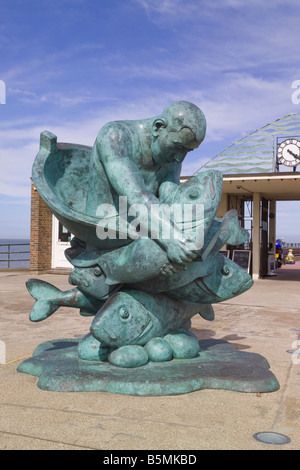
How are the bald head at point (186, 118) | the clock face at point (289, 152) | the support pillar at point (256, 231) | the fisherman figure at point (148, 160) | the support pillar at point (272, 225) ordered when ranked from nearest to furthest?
1. the fisherman figure at point (148, 160)
2. the bald head at point (186, 118)
3. the clock face at point (289, 152)
4. the support pillar at point (256, 231)
5. the support pillar at point (272, 225)

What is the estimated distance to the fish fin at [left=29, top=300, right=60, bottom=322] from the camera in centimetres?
341

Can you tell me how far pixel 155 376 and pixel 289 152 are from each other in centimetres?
1088

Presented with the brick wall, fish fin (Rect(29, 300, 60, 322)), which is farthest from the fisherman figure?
the brick wall

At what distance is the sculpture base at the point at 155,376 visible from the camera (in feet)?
9.03

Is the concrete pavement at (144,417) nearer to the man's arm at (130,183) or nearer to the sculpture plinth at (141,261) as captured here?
the sculpture plinth at (141,261)

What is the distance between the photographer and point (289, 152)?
1259cm

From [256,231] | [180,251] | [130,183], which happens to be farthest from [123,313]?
[256,231]

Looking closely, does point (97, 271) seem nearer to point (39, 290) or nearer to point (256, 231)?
point (39, 290)

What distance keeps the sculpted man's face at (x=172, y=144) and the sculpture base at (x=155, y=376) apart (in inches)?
54.7

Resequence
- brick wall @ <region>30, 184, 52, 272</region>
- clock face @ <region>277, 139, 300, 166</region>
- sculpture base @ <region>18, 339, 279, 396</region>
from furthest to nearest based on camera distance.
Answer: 1. brick wall @ <region>30, 184, 52, 272</region>
2. clock face @ <region>277, 139, 300, 166</region>
3. sculpture base @ <region>18, 339, 279, 396</region>

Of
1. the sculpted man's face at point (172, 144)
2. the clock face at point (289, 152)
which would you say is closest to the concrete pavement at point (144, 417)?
the sculpted man's face at point (172, 144)

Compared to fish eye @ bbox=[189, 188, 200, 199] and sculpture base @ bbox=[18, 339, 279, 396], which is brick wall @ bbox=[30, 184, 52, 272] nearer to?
sculpture base @ bbox=[18, 339, 279, 396]
